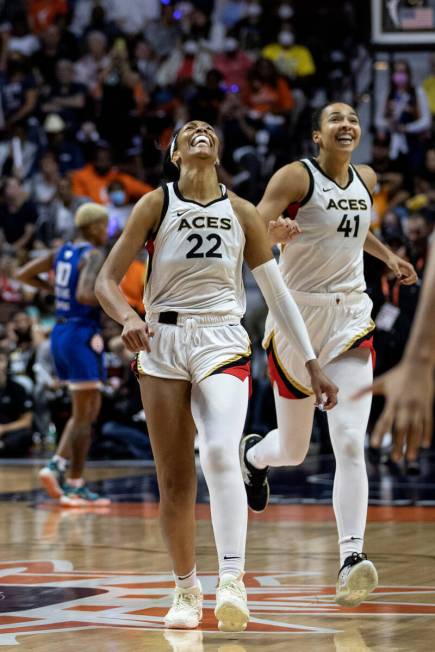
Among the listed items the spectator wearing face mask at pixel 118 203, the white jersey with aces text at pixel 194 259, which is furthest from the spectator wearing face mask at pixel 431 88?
the white jersey with aces text at pixel 194 259

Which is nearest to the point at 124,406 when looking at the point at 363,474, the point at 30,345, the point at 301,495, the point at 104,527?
the point at 30,345

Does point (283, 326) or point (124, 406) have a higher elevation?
point (283, 326)

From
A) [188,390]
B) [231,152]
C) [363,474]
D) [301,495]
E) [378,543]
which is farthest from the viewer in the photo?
[231,152]

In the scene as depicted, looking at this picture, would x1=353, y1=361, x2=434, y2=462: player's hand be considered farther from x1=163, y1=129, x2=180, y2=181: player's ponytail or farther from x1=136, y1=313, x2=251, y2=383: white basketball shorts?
x1=163, y1=129, x2=180, y2=181: player's ponytail

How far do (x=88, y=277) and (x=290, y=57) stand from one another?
954 centimetres

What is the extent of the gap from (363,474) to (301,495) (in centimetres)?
458

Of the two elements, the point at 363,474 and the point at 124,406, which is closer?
the point at 363,474

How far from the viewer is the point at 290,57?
18.0 metres

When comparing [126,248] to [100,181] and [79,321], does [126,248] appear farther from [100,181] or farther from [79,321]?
[100,181]

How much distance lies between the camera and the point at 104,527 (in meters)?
8.30

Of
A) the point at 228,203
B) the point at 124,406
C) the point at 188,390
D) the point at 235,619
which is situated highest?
the point at 228,203

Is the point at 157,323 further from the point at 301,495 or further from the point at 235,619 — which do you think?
the point at 301,495

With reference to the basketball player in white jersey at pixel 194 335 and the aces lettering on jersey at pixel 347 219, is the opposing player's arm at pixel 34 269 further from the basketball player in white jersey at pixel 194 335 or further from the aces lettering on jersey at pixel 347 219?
the basketball player in white jersey at pixel 194 335

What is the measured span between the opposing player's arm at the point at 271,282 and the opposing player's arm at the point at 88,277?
167 inches
